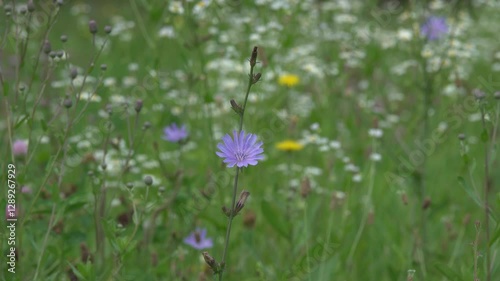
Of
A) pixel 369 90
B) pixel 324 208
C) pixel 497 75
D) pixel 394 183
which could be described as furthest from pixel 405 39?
pixel 497 75

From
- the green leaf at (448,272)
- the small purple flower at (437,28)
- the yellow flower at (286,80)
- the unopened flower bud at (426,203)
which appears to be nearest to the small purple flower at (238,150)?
the green leaf at (448,272)

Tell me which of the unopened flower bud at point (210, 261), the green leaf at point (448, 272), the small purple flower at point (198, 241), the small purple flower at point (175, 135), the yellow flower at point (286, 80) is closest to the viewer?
the unopened flower bud at point (210, 261)

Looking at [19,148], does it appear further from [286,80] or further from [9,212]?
[286,80]

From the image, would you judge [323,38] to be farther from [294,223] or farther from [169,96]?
[294,223]

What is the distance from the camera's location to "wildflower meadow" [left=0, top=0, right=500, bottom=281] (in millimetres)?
1647

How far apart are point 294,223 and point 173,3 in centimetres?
86

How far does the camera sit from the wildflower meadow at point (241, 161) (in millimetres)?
1647

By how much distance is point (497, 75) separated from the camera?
4422mm

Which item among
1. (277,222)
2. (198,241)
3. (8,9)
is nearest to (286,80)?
(277,222)

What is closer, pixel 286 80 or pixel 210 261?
pixel 210 261

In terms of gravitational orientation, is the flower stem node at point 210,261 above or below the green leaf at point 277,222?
below

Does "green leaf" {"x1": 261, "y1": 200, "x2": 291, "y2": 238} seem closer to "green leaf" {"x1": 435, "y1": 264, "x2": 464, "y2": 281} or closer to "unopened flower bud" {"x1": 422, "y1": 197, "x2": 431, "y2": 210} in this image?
"unopened flower bud" {"x1": 422, "y1": 197, "x2": 431, "y2": 210}

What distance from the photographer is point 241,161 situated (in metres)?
1.24

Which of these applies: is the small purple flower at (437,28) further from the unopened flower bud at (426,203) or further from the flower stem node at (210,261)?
the flower stem node at (210,261)
